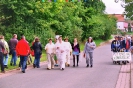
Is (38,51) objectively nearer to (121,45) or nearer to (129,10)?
(121,45)

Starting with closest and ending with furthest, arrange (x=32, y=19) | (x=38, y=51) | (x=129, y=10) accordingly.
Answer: (x=38, y=51) → (x=32, y=19) → (x=129, y=10)

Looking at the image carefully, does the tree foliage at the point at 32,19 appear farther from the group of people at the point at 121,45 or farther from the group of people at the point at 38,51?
the group of people at the point at 38,51

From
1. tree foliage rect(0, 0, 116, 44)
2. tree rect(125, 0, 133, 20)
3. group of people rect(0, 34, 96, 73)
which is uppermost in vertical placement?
tree rect(125, 0, 133, 20)

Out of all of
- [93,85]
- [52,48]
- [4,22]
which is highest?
[4,22]

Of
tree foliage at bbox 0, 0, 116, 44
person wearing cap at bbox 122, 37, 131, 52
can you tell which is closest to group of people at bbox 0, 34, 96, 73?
person wearing cap at bbox 122, 37, 131, 52

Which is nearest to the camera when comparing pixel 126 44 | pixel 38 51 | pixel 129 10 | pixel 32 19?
pixel 38 51

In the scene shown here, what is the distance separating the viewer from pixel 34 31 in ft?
105

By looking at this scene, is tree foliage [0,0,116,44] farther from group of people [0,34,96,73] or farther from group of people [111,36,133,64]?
group of people [0,34,96,73]

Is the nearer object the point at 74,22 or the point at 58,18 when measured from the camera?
the point at 58,18

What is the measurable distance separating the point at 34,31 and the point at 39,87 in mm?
21449

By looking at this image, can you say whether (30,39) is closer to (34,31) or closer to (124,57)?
(34,31)

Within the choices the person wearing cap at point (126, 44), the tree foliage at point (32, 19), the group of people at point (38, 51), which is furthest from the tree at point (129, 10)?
the group of people at point (38, 51)

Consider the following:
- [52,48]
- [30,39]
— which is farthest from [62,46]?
[30,39]

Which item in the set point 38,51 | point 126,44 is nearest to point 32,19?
point 126,44
